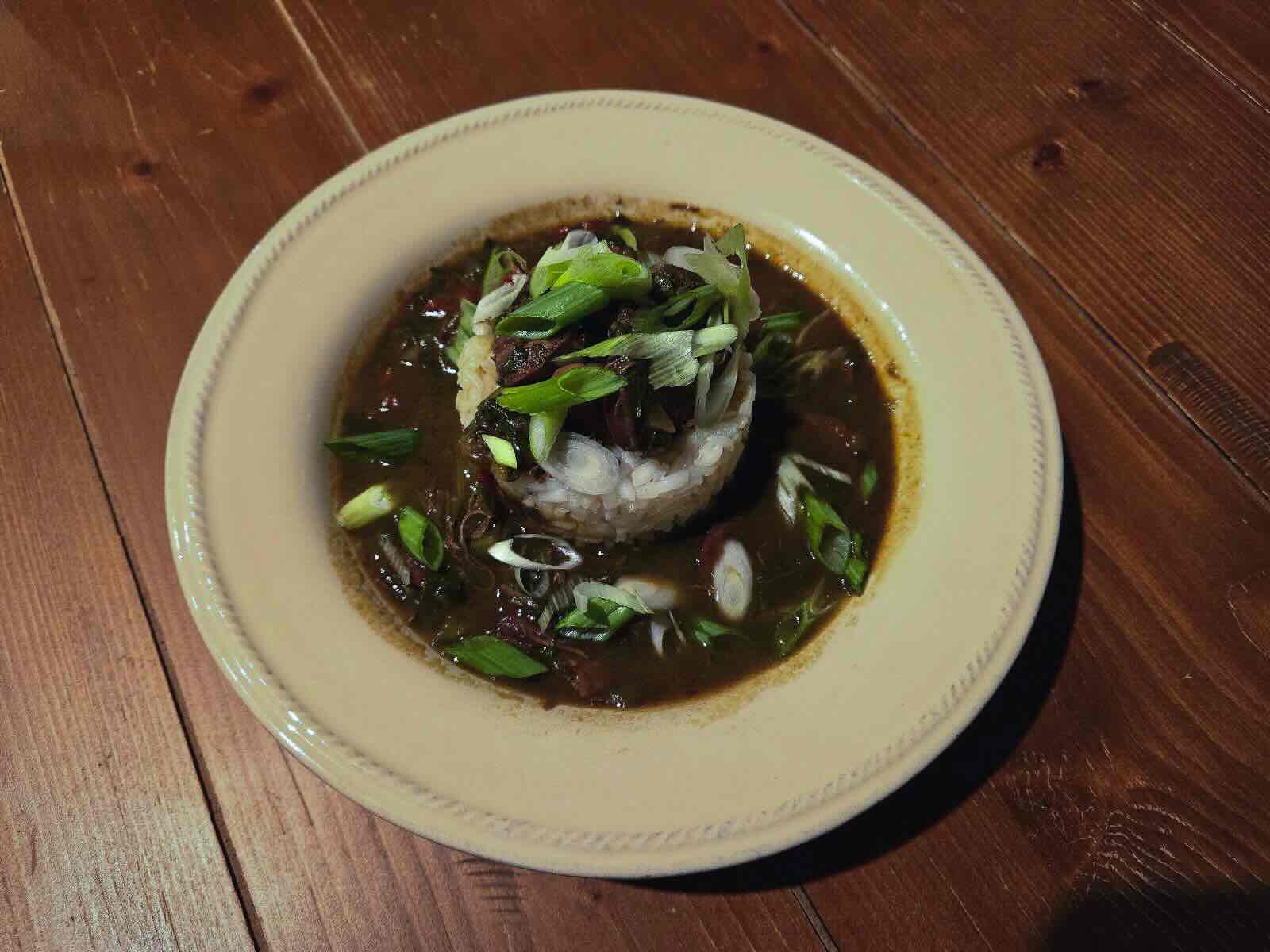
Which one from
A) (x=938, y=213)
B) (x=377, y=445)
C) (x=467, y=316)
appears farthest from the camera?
(x=938, y=213)

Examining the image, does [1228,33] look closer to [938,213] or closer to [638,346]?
[938,213]

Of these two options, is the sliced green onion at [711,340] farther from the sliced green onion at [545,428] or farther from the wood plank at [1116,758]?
the wood plank at [1116,758]

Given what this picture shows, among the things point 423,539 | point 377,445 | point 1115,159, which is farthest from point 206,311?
point 1115,159

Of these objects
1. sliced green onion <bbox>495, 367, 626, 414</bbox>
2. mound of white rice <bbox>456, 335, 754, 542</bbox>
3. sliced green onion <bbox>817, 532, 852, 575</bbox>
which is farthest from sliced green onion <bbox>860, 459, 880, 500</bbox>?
sliced green onion <bbox>495, 367, 626, 414</bbox>

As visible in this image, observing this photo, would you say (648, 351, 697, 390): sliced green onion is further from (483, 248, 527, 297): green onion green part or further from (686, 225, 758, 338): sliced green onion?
(483, 248, 527, 297): green onion green part

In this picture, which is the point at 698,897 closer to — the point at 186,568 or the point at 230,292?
the point at 186,568

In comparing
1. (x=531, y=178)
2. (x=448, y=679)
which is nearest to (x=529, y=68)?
(x=531, y=178)
